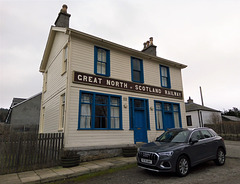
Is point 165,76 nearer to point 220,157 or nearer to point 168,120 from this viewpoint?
point 168,120

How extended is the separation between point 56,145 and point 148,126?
6420mm

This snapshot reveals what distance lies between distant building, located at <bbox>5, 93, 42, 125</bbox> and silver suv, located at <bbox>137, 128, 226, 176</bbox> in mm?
22919

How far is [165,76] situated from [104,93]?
21.2 feet

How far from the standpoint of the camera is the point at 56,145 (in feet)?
26.6

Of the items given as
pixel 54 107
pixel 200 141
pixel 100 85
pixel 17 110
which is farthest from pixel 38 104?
pixel 200 141

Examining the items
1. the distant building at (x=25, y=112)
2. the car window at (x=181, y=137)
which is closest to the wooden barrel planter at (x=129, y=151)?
the car window at (x=181, y=137)

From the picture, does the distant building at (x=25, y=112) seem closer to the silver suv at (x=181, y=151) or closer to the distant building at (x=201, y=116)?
the silver suv at (x=181, y=151)

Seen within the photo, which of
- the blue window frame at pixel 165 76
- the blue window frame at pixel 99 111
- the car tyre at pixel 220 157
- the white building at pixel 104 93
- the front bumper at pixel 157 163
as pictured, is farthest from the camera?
the blue window frame at pixel 165 76

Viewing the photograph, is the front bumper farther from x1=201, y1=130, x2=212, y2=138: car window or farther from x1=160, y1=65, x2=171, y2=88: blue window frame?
x1=160, y1=65, x2=171, y2=88: blue window frame

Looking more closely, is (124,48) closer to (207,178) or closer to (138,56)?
(138,56)

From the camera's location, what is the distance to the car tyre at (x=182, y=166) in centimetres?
584

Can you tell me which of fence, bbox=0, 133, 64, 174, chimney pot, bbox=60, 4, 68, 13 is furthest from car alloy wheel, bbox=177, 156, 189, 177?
chimney pot, bbox=60, 4, 68, 13

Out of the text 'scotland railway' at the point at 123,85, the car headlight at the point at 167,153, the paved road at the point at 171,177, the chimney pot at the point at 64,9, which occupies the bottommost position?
the paved road at the point at 171,177

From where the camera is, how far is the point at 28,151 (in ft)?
24.3
